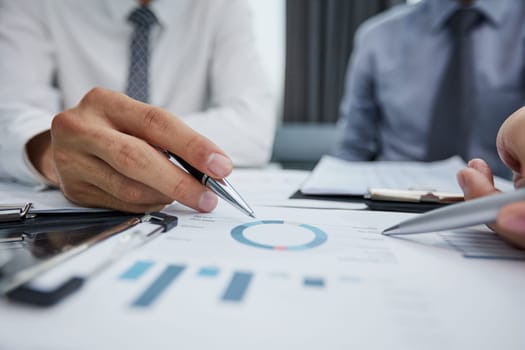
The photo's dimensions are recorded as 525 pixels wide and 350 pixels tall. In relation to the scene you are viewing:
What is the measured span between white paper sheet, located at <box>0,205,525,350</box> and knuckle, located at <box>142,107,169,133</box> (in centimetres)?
11

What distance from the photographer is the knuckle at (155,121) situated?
33 centimetres

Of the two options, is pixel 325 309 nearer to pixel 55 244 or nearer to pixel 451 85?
pixel 55 244

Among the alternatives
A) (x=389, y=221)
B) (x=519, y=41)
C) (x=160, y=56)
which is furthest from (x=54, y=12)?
(x=519, y=41)

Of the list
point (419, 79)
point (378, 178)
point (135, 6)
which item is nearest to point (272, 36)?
point (419, 79)

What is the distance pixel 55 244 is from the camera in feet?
→ 0.77

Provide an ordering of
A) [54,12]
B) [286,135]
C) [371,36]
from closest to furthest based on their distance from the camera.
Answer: [54,12]
[371,36]
[286,135]

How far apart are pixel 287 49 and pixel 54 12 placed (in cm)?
117

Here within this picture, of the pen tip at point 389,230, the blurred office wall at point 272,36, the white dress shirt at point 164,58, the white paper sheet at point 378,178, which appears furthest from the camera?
the blurred office wall at point 272,36

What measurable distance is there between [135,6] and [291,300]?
0.83m

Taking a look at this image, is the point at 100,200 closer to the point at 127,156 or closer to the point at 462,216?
the point at 127,156

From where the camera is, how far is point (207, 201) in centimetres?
33

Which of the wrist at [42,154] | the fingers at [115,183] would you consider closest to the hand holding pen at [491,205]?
the fingers at [115,183]

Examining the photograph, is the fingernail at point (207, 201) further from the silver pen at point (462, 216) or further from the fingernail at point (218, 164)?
the silver pen at point (462, 216)

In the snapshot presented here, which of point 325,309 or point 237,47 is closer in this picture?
point 325,309
